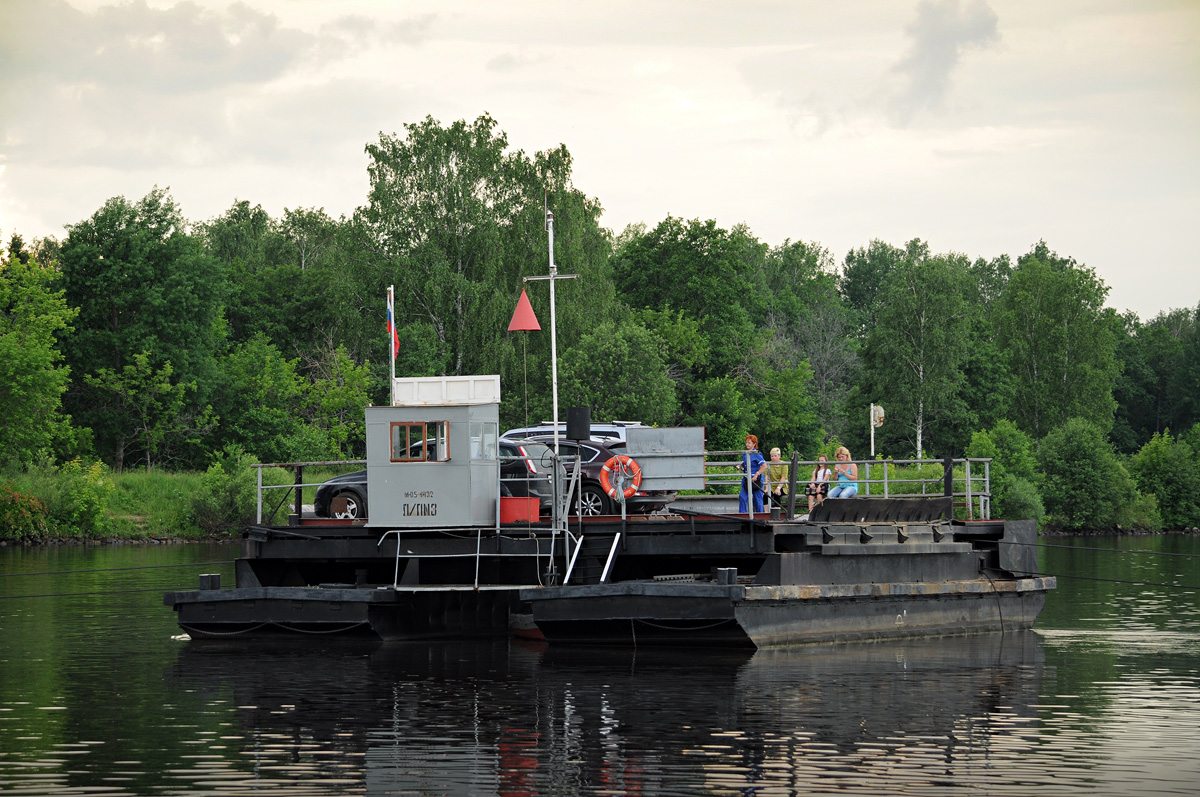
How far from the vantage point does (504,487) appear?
2534cm

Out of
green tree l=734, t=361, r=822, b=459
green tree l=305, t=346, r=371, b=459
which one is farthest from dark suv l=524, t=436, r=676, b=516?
green tree l=734, t=361, r=822, b=459

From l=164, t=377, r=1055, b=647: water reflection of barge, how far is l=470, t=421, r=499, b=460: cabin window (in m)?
0.03

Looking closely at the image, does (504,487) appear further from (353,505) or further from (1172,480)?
(1172,480)

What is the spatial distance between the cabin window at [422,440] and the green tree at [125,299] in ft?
163

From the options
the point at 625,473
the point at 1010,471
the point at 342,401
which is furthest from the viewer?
the point at 1010,471

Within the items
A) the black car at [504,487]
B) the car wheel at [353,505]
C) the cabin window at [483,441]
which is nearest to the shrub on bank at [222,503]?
the black car at [504,487]

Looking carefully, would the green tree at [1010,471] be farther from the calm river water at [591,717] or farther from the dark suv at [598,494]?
the dark suv at [598,494]

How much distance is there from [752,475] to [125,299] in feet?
176

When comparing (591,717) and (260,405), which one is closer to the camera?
(591,717)

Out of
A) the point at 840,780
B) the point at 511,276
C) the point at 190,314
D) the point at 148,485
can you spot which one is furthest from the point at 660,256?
the point at 840,780

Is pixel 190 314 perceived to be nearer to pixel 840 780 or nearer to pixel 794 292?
pixel 794 292

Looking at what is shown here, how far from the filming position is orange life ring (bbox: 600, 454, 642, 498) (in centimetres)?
2330

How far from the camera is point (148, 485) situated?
64500 millimetres

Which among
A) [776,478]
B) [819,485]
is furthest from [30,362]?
[819,485]
